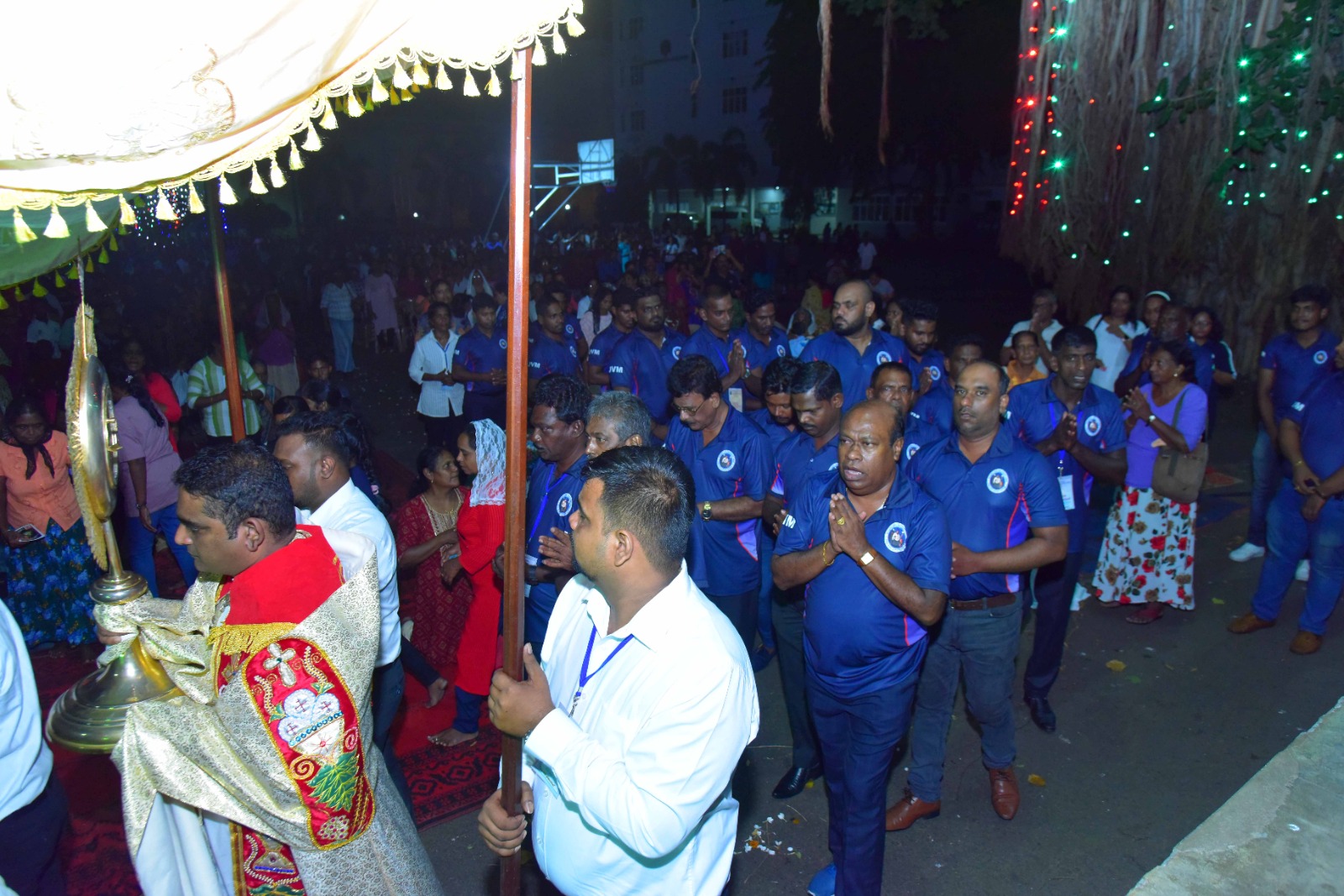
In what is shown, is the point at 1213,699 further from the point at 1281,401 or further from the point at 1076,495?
the point at 1281,401

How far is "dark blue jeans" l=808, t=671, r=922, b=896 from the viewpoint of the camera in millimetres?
3191

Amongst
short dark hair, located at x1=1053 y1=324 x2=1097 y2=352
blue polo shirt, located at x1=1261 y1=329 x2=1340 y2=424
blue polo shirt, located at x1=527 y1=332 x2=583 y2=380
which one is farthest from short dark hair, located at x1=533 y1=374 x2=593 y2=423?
blue polo shirt, located at x1=1261 y1=329 x2=1340 y2=424

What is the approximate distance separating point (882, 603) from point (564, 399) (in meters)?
1.64

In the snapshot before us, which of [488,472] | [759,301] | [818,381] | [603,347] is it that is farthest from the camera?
[603,347]

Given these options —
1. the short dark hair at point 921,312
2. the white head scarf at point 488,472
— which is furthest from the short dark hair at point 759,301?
the white head scarf at point 488,472

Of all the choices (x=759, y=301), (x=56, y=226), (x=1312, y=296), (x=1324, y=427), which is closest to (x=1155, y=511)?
(x=1324, y=427)

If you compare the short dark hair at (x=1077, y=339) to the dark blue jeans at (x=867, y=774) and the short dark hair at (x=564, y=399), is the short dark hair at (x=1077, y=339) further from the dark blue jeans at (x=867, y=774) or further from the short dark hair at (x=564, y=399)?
the short dark hair at (x=564, y=399)

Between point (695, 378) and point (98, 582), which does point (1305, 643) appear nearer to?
point (695, 378)

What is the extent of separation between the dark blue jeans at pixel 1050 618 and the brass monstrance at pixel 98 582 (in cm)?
410

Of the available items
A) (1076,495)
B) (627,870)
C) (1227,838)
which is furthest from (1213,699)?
(627,870)

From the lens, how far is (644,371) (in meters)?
7.12

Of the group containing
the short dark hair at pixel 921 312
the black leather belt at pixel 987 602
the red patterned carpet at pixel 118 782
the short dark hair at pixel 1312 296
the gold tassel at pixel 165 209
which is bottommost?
the red patterned carpet at pixel 118 782

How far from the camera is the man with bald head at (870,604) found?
3.12 metres

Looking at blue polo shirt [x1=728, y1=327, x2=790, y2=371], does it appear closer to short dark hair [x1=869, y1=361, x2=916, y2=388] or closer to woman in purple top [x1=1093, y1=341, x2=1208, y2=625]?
short dark hair [x1=869, y1=361, x2=916, y2=388]
